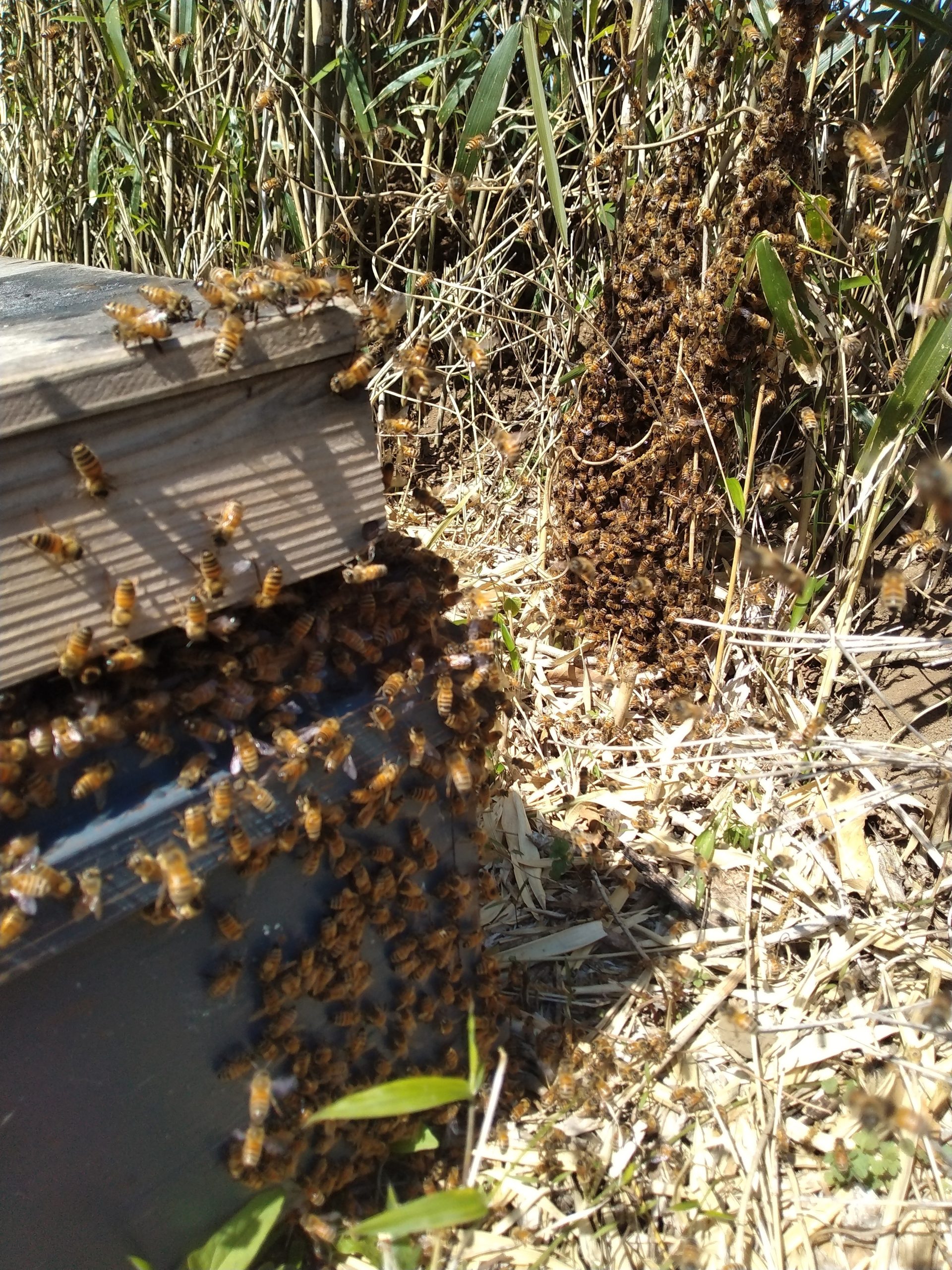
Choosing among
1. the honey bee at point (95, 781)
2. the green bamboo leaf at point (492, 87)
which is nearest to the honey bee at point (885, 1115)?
the honey bee at point (95, 781)

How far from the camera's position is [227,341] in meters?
1.34

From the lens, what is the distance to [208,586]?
4.74 feet

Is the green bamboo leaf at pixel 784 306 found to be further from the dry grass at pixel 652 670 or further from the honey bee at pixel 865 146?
the honey bee at pixel 865 146

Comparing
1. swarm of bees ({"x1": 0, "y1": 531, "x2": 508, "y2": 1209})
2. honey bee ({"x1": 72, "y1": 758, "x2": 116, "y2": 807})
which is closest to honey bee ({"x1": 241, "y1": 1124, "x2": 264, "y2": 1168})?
swarm of bees ({"x1": 0, "y1": 531, "x2": 508, "y2": 1209})

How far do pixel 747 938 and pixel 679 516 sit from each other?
141cm

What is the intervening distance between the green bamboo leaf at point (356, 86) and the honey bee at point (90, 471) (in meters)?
2.97

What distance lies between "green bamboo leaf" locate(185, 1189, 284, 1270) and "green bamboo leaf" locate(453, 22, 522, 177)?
3164mm

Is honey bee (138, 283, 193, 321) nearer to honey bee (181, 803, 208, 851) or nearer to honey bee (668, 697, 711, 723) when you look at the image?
honey bee (181, 803, 208, 851)

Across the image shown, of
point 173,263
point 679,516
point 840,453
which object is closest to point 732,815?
point 679,516

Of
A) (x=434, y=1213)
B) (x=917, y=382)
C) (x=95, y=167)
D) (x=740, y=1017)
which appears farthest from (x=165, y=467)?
(x=95, y=167)

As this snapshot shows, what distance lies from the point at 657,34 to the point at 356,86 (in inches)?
51.2

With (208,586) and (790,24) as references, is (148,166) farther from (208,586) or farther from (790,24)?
(208,586)

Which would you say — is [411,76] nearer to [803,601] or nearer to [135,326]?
[803,601]

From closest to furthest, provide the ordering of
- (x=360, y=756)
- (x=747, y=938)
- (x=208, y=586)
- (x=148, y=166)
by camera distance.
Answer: (x=208, y=586)
(x=360, y=756)
(x=747, y=938)
(x=148, y=166)
